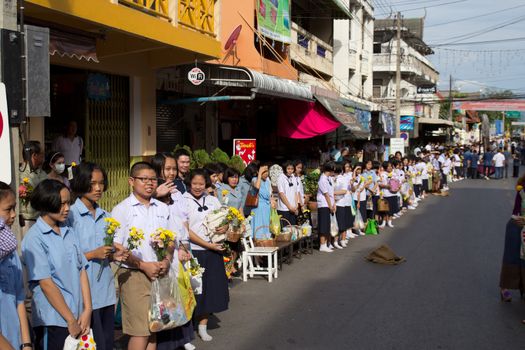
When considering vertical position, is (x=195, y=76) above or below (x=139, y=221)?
above

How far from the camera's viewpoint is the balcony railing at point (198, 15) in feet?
35.9

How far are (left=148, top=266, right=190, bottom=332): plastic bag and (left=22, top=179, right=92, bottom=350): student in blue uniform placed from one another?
2.71ft

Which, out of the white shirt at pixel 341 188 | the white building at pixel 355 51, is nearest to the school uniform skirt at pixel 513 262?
the white shirt at pixel 341 188

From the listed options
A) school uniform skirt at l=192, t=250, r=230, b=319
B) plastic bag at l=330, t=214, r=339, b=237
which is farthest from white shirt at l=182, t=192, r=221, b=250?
plastic bag at l=330, t=214, r=339, b=237

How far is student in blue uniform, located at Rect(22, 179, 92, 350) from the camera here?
405 centimetres

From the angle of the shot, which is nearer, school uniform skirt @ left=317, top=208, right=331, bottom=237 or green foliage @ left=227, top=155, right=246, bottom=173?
green foliage @ left=227, top=155, right=246, bottom=173

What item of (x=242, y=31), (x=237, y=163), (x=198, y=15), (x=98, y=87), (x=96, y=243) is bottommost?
(x=96, y=243)

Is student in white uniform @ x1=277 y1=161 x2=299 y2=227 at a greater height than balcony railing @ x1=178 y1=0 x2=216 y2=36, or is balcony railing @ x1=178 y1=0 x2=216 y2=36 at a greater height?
balcony railing @ x1=178 y1=0 x2=216 y2=36

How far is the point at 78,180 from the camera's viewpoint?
475cm

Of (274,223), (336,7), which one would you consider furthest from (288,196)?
(336,7)

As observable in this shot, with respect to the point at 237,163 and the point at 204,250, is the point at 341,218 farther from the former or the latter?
the point at 204,250

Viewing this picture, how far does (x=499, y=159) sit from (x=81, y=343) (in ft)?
113

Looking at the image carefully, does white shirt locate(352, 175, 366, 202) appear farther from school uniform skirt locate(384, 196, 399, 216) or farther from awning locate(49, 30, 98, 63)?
awning locate(49, 30, 98, 63)

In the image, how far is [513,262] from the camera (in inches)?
315
